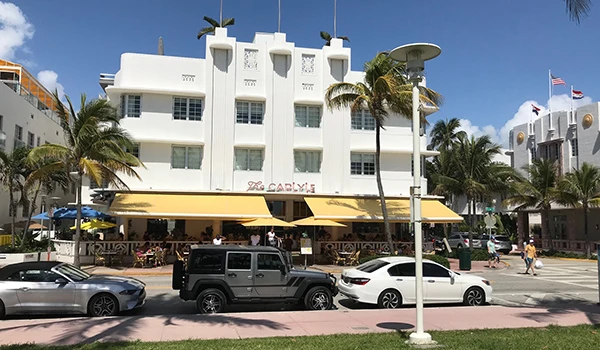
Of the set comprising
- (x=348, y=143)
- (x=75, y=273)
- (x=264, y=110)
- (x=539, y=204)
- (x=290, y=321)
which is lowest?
(x=290, y=321)

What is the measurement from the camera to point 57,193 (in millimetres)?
45594

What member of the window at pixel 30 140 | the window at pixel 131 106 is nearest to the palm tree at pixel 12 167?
the window at pixel 131 106

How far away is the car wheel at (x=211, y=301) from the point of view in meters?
12.0

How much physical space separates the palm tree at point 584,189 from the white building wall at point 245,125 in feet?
41.6

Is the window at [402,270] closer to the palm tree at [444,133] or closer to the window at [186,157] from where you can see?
the window at [186,157]

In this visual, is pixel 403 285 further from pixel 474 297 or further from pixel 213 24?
pixel 213 24

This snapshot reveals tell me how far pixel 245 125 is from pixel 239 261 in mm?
16878

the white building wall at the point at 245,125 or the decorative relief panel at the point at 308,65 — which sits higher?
the decorative relief panel at the point at 308,65

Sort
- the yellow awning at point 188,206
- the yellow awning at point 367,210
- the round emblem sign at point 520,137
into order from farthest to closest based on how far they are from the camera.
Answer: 1. the round emblem sign at point 520,137
2. the yellow awning at point 367,210
3. the yellow awning at point 188,206

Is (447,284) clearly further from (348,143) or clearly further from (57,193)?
(57,193)

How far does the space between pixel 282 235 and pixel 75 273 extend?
18471 millimetres

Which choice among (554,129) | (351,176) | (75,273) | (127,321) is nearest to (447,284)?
(127,321)

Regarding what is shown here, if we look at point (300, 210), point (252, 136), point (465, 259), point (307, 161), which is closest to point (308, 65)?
point (252, 136)

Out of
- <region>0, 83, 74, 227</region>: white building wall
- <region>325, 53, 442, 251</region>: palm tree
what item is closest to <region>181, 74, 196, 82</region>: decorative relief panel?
<region>325, 53, 442, 251</region>: palm tree
